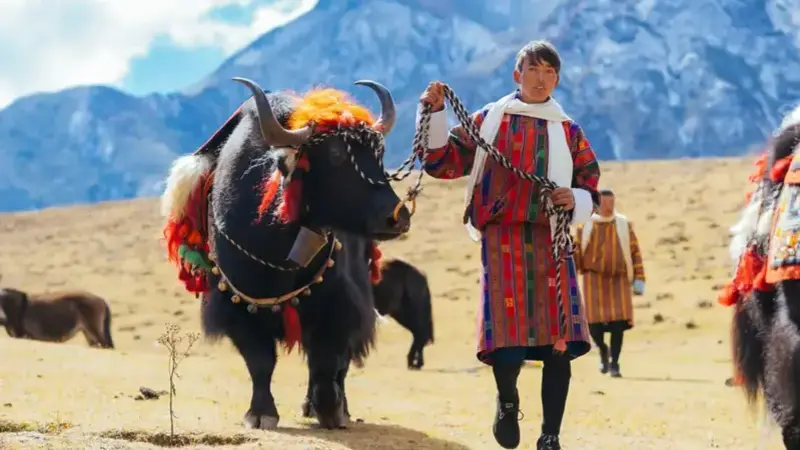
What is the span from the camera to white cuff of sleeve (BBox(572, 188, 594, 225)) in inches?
151

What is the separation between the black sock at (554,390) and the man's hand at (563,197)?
0.55 metres

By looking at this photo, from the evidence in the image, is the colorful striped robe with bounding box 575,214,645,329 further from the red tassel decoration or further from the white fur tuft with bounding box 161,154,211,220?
the red tassel decoration

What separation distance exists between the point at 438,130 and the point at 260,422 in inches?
62.1

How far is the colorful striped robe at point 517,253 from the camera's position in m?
3.80

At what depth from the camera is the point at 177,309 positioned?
19.2 m

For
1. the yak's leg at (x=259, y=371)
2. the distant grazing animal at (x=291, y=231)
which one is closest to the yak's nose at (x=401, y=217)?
the distant grazing animal at (x=291, y=231)

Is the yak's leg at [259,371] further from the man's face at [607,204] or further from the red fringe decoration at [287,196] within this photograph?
the man's face at [607,204]

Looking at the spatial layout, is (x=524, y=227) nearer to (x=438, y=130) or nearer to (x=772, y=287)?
(x=438, y=130)

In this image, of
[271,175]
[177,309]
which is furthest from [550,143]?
[177,309]

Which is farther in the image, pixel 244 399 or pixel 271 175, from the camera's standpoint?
pixel 244 399

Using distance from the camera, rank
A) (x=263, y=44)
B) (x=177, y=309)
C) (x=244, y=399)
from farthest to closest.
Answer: (x=263, y=44), (x=177, y=309), (x=244, y=399)

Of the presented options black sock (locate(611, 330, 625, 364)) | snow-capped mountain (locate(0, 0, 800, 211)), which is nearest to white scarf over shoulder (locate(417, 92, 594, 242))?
black sock (locate(611, 330, 625, 364))

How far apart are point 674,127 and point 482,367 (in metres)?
137

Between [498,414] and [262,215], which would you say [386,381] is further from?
[498,414]
